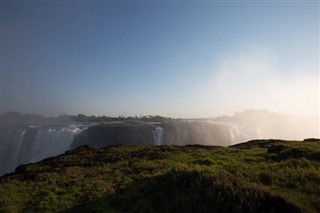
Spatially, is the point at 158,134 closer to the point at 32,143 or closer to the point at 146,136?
the point at 146,136

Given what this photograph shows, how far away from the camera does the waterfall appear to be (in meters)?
80.7

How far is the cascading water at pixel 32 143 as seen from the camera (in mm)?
79562

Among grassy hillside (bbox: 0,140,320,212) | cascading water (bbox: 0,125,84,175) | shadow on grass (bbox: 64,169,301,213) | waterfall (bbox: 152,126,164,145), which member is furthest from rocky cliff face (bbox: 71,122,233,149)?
shadow on grass (bbox: 64,169,301,213)

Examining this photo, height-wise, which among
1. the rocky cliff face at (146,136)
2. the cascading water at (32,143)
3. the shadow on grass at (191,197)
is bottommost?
the cascading water at (32,143)

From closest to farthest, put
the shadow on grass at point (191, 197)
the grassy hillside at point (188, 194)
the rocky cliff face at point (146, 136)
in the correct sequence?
the shadow on grass at point (191, 197) < the grassy hillside at point (188, 194) < the rocky cliff face at point (146, 136)

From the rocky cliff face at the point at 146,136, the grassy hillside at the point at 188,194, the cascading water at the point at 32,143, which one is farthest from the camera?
the rocky cliff face at the point at 146,136

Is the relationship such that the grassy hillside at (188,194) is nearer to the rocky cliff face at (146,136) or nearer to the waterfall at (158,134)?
the waterfall at (158,134)

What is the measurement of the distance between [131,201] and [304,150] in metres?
15.7

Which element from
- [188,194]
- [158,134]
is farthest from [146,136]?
[188,194]

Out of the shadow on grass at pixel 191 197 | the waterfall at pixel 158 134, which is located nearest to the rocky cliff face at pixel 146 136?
the waterfall at pixel 158 134

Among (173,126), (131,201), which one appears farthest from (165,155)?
(173,126)

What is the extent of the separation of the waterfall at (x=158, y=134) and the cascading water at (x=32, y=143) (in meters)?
23.1

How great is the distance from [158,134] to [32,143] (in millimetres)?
42735

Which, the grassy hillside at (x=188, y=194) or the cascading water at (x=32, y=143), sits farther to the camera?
the cascading water at (x=32, y=143)
